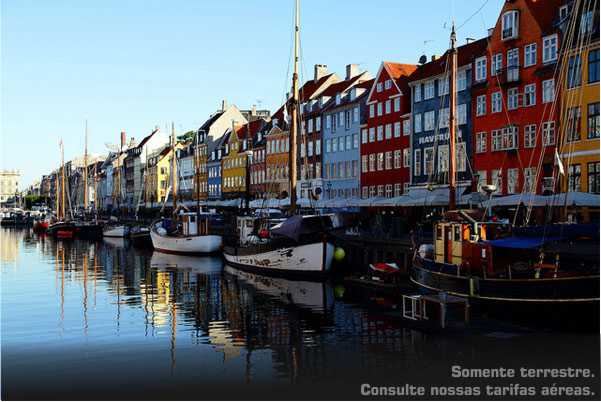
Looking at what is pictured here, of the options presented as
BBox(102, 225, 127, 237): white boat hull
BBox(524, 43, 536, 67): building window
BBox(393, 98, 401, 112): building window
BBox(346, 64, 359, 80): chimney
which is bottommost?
BBox(102, 225, 127, 237): white boat hull

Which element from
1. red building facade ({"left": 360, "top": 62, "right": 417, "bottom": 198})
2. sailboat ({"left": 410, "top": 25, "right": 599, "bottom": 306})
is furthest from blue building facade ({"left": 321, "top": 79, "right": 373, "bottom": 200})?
sailboat ({"left": 410, "top": 25, "right": 599, "bottom": 306})

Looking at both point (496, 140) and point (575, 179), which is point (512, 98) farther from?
point (575, 179)

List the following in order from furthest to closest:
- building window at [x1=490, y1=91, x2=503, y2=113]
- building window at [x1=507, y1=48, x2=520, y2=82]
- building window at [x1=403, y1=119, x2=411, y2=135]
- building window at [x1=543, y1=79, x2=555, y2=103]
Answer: building window at [x1=403, y1=119, x2=411, y2=135] < building window at [x1=490, y1=91, x2=503, y2=113] < building window at [x1=507, y1=48, x2=520, y2=82] < building window at [x1=543, y1=79, x2=555, y2=103]

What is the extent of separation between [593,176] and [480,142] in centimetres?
1468

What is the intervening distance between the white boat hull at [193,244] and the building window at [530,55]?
29.2 meters

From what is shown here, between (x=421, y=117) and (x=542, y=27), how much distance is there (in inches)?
677

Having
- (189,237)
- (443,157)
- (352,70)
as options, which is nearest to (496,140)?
(443,157)

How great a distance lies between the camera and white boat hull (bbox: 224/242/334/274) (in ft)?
140

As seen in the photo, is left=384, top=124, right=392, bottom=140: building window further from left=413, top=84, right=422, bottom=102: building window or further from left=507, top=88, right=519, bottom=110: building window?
left=507, top=88, right=519, bottom=110: building window

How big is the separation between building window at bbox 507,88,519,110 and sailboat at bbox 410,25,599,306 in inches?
846

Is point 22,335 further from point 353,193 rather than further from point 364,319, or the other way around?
point 353,193

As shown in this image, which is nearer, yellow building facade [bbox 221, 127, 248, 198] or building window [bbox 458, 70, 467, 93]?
building window [bbox 458, 70, 467, 93]

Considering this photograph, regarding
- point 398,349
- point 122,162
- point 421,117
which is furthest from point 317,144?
point 122,162

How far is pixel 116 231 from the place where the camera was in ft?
317
